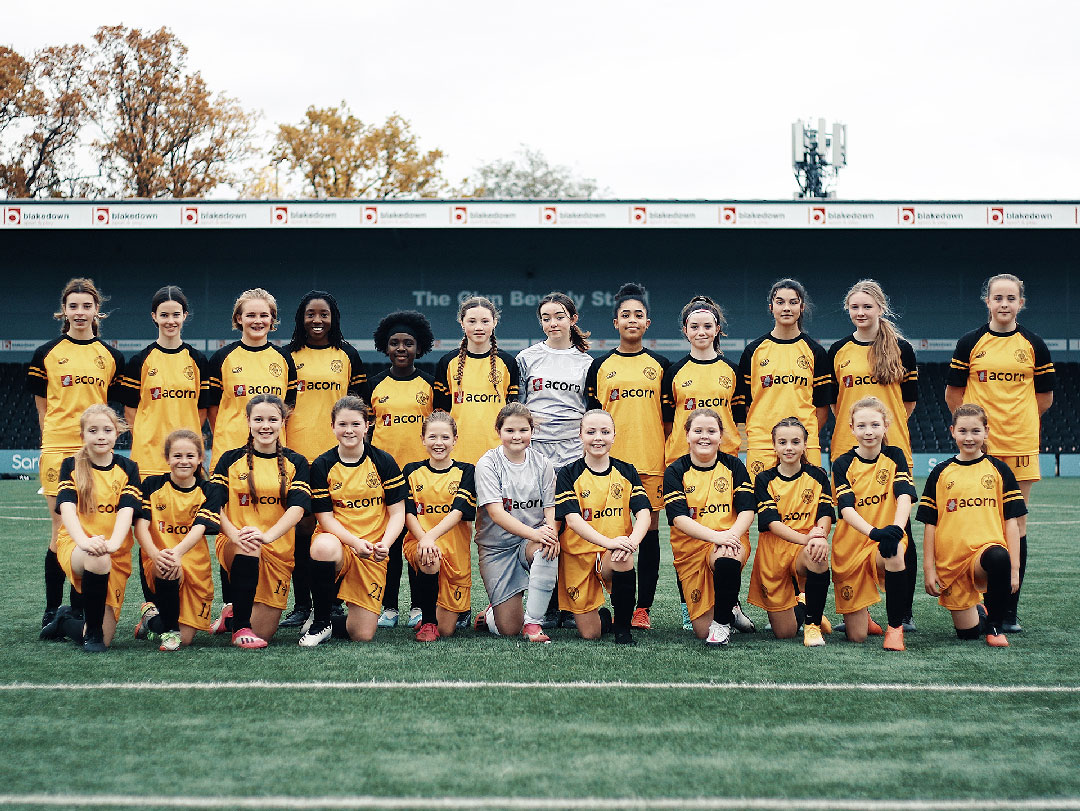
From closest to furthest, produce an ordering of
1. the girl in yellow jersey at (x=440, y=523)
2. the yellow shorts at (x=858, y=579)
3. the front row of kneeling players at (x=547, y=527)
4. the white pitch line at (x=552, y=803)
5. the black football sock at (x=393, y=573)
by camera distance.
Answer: the white pitch line at (x=552, y=803), the front row of kneeling players at (x=547, y=527), the yellow shorts at (x=858, y=579), the girl in yellow jersey at (x=440, y=523), the black football sock at (x=393, y=573)

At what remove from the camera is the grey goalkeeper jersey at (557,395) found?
5.46 metres

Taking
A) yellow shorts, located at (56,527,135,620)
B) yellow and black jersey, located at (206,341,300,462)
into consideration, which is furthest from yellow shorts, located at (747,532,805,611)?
yellow shorts, located at (56,527,135,620)

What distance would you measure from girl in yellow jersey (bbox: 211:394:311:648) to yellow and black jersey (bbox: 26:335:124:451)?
2.84ft

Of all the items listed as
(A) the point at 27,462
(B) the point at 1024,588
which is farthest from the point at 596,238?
(B) the point at 1024,588

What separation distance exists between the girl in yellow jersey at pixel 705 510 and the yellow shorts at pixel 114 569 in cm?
251

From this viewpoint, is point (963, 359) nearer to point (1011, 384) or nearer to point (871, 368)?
point (1011, 384)

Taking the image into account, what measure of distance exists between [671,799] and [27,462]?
58.5ft

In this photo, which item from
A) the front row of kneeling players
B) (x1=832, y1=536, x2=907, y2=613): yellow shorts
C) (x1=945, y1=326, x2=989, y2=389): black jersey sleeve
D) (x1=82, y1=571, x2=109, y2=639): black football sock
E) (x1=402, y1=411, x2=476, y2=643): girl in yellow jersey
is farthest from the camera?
(x1=945, y1=326, x2=989, y2=389): black jersey sleeve

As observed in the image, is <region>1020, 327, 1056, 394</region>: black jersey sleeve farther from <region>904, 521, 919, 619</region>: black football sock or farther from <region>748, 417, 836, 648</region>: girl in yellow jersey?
<region>748, 417, 836, 648</region>: girl in yellow jersey

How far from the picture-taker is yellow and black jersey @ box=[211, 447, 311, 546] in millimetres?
4793

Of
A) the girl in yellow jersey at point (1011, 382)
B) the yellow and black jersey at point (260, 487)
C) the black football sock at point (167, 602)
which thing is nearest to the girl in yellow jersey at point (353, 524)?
the yellow and black jersey at point (260, 487)

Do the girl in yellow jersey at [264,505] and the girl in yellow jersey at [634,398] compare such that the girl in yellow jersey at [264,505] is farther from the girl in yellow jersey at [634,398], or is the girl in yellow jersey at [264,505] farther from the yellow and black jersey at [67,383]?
the girl in yellow jersey at [634,398]

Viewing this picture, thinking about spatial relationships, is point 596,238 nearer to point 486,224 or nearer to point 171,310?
point 486,224

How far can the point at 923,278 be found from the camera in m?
21.1
